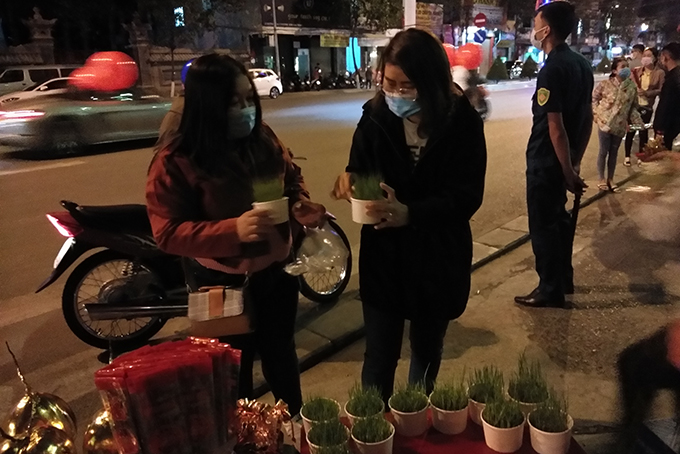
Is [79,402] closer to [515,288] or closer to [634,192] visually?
[515,288]

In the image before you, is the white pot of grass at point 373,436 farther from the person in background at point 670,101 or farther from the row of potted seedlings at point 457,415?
the person in background at point 670,101

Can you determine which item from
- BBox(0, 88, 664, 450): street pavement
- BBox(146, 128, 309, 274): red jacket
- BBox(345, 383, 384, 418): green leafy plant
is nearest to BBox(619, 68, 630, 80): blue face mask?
BBox(0, 88, 664, 450): street pavement

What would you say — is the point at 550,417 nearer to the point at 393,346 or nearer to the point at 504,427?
the point at 504,427

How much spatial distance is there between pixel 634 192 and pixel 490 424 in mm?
6948

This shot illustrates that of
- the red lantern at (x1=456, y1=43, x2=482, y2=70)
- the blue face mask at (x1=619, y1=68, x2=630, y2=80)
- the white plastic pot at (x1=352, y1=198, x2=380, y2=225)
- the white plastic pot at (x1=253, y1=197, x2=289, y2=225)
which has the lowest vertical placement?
the white plastic pot at (x1=352, y1=198, x2=380, y2=225)

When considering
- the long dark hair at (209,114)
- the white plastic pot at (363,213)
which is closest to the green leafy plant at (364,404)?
the white plastic pot at (363,213)

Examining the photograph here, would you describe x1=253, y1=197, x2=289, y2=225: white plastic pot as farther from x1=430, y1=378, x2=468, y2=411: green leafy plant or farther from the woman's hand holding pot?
x1=430, y1=378, x2=468, y2=411: green leafy plant

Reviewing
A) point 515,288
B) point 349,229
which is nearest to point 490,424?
point 515,288

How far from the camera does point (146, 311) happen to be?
364 cm

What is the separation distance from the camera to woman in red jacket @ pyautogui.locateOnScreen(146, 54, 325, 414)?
76.3 inches

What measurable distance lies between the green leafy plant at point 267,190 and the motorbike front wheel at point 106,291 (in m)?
2.20

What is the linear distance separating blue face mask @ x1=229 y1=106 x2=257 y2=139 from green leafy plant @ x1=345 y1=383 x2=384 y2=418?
3.27 ft

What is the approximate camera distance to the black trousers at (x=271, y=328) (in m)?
2.17

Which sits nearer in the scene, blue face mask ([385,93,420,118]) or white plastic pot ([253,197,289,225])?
white plastic pot ([253,197,289,225])
